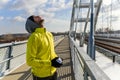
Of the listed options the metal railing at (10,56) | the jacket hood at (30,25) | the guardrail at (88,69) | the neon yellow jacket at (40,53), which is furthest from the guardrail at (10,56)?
the neon yellow jacket at (40,53)

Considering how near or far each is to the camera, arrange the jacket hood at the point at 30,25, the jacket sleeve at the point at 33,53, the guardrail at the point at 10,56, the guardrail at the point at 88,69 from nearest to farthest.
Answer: the guardrail at the point at 88,69, the jacket sleeve at the point at 33,53, the jacket hood at the point at 30,25, the guardrail at the point at 10,56

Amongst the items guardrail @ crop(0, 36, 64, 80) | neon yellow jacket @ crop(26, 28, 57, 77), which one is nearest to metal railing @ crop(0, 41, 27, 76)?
guardrail @ crop(0, 36, 64, 80)

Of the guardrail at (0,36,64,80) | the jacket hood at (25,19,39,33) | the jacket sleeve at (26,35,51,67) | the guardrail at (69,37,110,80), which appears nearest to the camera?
the guardrail at (69,37,110,80)

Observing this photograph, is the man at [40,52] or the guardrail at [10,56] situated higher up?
the man at [40,52]

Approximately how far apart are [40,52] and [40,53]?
16 millimetres

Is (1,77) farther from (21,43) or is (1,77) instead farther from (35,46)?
(35,46)

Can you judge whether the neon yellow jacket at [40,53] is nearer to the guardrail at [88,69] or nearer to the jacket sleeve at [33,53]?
the jacket sleeve at [33,53]

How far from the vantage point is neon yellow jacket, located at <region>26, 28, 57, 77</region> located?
416 centimetres

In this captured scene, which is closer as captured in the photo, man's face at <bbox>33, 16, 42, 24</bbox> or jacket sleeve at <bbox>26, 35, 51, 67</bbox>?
jacket sleeve at <bbox>26, 35, 51, 67</bbox>

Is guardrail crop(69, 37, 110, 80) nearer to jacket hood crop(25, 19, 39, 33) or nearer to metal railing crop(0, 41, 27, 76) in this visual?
jacket hood crop(25, 19, 39, 33)

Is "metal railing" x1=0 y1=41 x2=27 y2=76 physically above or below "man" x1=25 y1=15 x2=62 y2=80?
below

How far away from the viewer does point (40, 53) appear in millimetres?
4262

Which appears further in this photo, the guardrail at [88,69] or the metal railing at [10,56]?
the metal railing at [10,56]

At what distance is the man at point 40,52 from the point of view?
164 inches
